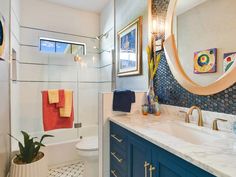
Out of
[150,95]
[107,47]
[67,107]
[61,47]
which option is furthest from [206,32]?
[61,47]

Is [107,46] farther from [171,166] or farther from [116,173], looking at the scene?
[171,166]

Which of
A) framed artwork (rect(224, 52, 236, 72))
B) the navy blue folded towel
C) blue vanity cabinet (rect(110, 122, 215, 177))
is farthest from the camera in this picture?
the navy blue folded towel

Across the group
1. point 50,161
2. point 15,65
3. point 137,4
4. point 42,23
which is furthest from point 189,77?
point 42,23

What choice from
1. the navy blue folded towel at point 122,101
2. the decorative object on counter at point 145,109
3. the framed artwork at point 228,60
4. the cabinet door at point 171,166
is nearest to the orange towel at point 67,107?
the navy blue folded towel at point 122,101

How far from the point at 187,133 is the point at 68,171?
6.13 feet

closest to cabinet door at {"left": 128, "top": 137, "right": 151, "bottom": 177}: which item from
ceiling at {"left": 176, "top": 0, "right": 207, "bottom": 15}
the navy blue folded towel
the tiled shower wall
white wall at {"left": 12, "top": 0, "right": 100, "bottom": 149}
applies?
the navy blue folded towel

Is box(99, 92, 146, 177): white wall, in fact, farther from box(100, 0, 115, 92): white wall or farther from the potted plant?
box(100, 0, 115, 92): white wall

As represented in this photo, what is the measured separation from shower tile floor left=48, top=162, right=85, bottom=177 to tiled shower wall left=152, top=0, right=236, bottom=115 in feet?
5.23

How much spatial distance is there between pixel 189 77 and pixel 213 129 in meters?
0.45

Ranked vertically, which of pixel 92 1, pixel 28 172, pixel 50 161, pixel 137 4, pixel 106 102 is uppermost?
pixel 92 1

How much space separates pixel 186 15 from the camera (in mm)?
1378

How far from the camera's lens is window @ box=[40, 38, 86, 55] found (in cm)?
302

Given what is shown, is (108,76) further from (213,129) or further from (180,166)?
(180,166)

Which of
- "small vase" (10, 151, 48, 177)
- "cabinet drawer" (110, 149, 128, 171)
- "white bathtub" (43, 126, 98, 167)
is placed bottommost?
"white bathtub" (43, 126, 98, 167)
